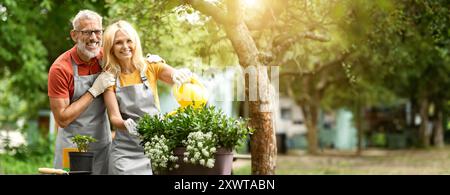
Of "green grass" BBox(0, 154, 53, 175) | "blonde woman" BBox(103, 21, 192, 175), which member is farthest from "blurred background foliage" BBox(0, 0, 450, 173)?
"blonde woman" BBox(103, 21, 192, 175)

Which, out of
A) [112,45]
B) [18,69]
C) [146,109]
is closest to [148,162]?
[146,109]

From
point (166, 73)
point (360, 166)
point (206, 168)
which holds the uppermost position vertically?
point (166, 73)

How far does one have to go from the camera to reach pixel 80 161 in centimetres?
541

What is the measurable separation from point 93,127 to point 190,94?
0.76 m

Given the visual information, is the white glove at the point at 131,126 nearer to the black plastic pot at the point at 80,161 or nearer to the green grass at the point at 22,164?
the black plastic pot at the point at 80,161

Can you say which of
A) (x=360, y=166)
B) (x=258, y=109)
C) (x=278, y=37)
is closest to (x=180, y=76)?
(x=258, y=109)

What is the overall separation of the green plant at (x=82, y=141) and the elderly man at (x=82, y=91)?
0.18 meters

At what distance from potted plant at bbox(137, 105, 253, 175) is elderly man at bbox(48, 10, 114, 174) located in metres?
0.55

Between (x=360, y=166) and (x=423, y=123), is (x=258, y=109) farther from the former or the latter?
(x=423, y=123)

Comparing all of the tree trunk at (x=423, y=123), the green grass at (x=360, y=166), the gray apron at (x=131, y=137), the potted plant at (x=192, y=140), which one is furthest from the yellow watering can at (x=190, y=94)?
the tree trunk at (x=423, y=123)

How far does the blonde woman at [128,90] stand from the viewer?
541 cm

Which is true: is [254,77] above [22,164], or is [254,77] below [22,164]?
above

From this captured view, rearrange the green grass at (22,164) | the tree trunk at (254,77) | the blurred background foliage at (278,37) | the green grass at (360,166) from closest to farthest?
the tree trunk at (254,77), the blurred background foliage at (278,37), the green grass at (22,164), the green grass at (360,166)
